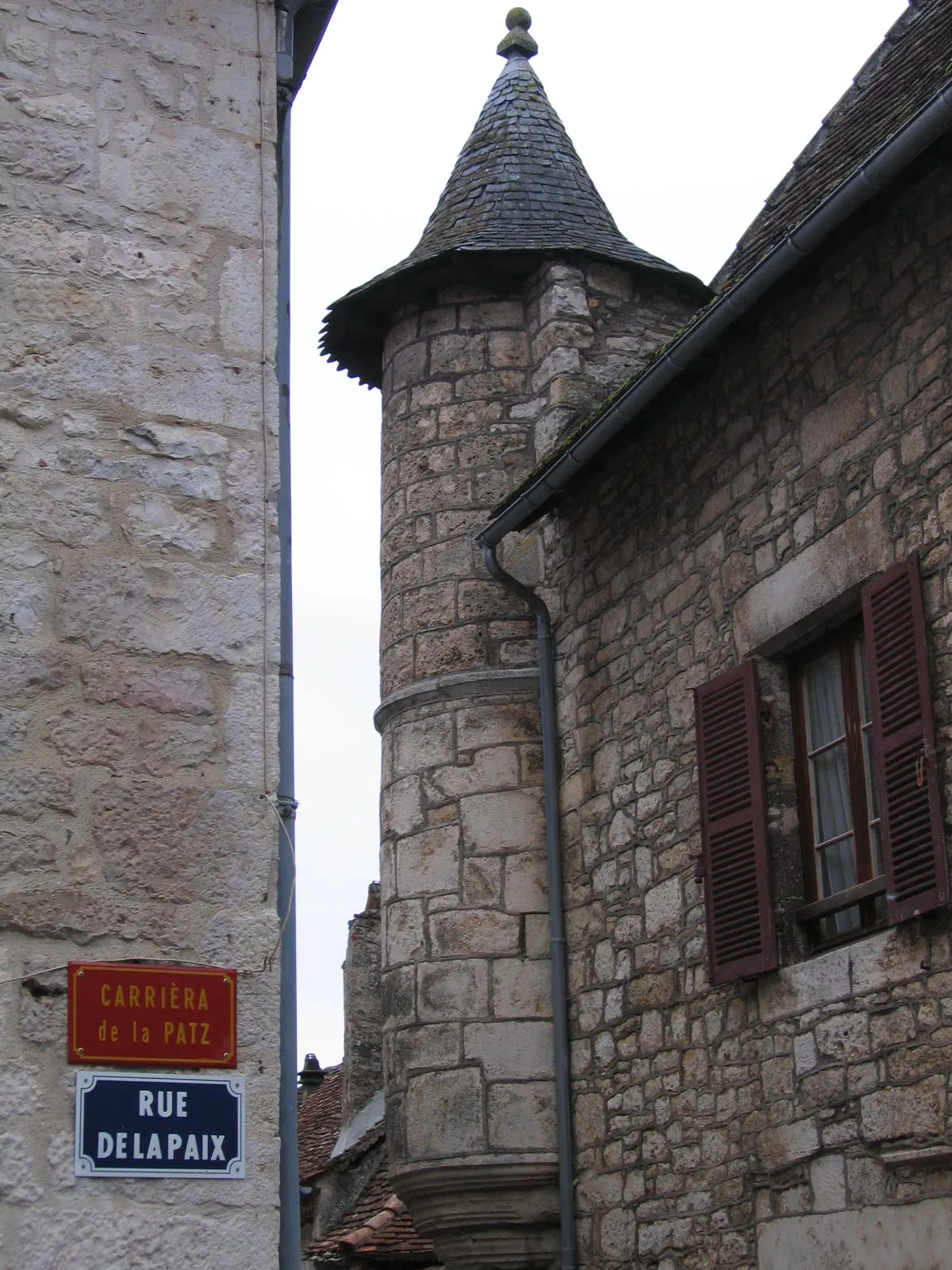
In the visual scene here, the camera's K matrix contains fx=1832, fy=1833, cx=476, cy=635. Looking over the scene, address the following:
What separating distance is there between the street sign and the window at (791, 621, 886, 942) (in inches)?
114

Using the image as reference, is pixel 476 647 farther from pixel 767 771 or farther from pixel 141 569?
pixel 141 569

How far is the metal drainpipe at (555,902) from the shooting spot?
758 centimetres

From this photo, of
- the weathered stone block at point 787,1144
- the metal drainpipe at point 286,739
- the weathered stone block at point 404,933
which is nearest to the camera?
the metal drainpipe at point 286,739

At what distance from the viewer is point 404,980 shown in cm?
816

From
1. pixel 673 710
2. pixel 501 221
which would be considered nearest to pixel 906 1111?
pixel 673 710

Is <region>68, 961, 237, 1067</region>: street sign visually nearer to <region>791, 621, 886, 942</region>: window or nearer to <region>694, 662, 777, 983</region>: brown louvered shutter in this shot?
<region>791, 621, 886, 942</region>: window

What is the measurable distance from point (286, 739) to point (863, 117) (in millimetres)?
4691

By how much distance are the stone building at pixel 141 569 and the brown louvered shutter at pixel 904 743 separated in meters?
2.38

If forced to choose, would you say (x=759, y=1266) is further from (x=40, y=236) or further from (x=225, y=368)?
(x=40, y=236)

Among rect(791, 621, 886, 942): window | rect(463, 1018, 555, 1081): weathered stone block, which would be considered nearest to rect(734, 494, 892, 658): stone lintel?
rect(791, 621, 886, 942): window

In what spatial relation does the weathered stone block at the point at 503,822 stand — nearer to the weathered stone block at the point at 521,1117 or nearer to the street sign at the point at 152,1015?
the weathered stone block at the point at 521,1117

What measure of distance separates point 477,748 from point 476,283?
7.87 feet

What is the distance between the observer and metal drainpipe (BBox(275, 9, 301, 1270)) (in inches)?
150

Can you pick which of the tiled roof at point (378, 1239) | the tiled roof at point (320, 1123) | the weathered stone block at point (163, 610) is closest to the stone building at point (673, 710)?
the weathered stone block at point (163, 610)
